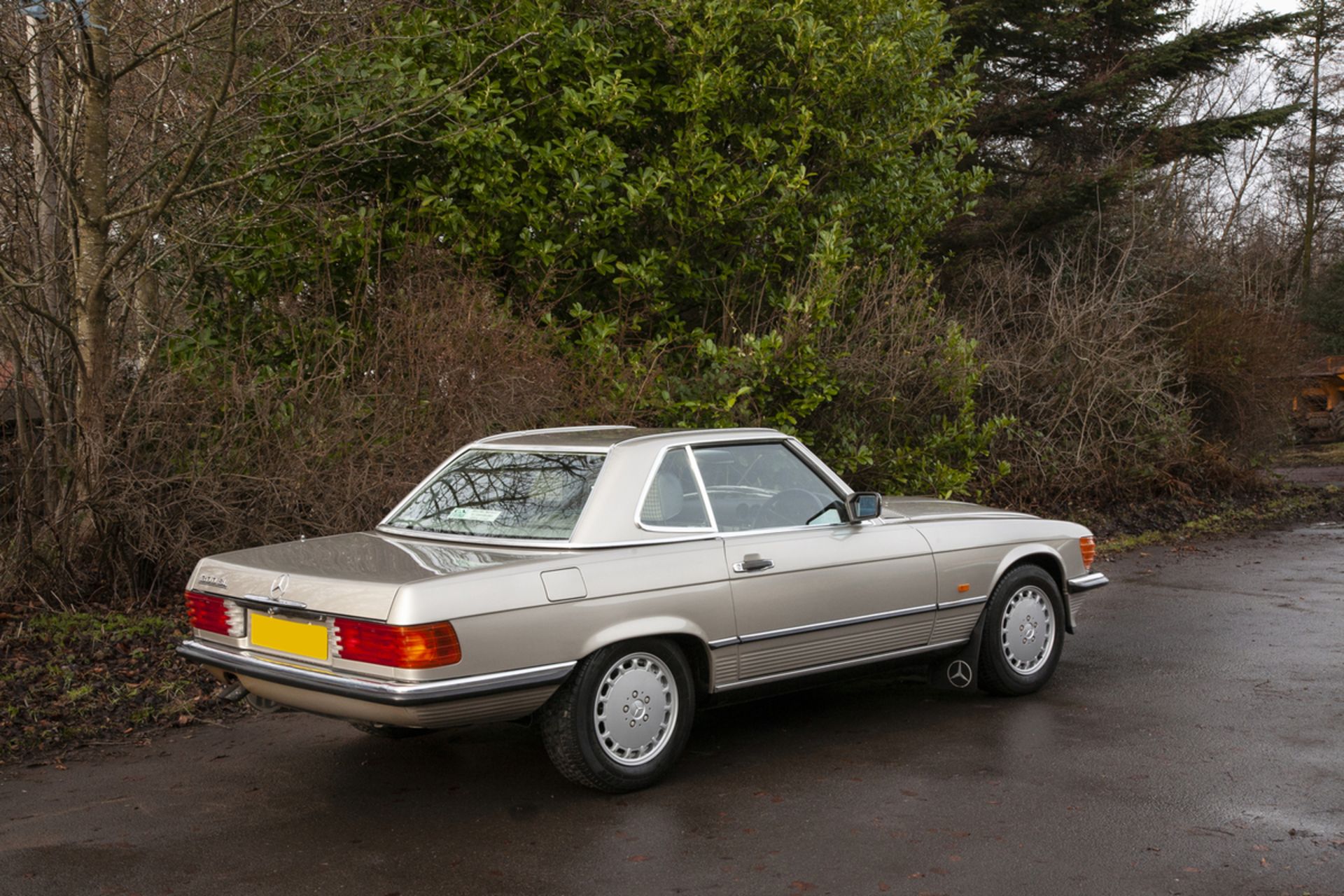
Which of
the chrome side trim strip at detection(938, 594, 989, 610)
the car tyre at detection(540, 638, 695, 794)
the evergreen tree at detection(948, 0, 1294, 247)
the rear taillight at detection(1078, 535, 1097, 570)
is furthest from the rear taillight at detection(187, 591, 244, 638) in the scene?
the evergreen tree at detection(948, 0, 1294, 247)

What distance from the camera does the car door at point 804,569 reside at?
5.41m

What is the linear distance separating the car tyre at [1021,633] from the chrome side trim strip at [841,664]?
17 centimetres

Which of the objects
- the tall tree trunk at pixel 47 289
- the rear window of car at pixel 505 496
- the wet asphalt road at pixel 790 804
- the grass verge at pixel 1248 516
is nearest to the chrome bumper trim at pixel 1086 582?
the wet asphalt road at pixel 790 804

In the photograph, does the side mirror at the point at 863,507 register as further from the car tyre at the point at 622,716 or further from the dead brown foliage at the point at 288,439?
the dead brown foliage at the point at 288,439

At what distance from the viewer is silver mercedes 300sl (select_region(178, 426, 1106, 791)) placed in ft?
15.1

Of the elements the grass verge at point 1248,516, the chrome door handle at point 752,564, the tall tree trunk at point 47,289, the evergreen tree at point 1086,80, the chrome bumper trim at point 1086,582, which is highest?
the evergreen tree at point 1086,80

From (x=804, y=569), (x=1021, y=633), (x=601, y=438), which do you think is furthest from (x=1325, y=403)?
(x=601, y=438)

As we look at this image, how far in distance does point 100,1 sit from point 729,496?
19.5 feet

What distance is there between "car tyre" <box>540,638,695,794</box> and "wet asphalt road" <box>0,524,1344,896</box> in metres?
0.14

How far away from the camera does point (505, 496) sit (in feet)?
18.2

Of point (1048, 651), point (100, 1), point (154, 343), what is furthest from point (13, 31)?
point (1048, 651)

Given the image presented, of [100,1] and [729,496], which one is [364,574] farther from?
[100,1]

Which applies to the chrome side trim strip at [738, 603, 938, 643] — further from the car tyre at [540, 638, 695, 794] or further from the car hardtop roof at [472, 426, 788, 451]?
the car hardtop roof at [472, 426, 788, 451]

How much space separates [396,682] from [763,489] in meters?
2.06
